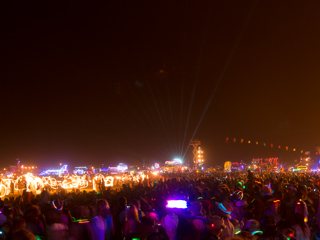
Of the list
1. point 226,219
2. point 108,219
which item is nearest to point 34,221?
point 108,219

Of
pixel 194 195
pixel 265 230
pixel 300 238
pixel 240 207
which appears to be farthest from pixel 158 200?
pixel 265 230

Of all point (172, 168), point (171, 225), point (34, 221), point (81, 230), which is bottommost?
point (172, 168)

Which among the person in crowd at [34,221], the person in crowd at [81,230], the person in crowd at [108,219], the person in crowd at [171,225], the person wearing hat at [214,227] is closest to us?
the person wearing hat at [214,227]

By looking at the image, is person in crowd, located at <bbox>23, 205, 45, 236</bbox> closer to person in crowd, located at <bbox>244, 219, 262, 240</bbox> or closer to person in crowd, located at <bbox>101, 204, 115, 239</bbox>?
person in crowd, located at <bbox>101, 204, 115, 239</bbox>

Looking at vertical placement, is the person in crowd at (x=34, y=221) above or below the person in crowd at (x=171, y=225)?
above

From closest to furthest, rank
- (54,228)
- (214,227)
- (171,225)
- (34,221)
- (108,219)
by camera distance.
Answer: (214,227), (54,228), (34,221), (171,225), (108,219)

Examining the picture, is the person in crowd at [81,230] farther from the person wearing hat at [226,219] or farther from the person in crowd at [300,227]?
the person in crowd at [300,227]

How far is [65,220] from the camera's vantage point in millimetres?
5773

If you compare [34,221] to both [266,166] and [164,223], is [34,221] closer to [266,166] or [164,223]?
[164,223]

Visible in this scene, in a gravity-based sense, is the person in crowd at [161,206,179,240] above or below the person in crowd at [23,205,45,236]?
below

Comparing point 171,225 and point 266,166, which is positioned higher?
point 171,225

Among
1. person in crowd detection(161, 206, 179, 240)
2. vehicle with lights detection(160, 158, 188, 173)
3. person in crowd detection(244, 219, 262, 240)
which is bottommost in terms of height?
vehicle with lights detection(160, 158, 188, 173)

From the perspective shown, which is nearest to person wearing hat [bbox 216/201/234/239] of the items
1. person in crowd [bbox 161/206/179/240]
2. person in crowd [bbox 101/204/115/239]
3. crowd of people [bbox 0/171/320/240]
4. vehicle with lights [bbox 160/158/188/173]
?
crowd of people [bbox 0/171/320/240]

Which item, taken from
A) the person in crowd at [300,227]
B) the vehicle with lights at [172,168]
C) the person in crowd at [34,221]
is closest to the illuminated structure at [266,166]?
the vehicle with lights at [172,168]
